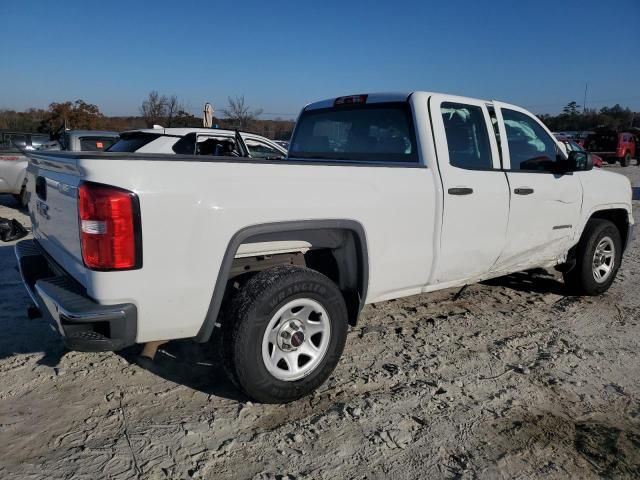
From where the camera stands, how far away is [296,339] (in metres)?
3.11

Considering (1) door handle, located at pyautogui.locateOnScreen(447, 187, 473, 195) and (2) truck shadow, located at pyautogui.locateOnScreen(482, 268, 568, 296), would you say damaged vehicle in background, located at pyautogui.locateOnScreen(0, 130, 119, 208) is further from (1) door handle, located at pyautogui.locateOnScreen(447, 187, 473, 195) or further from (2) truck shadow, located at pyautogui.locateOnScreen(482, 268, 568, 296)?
(1) door handle, located at pyautogui.locateOnScreen(447, 187, 473, 195)

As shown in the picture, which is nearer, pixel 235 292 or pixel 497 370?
pixel 235 292

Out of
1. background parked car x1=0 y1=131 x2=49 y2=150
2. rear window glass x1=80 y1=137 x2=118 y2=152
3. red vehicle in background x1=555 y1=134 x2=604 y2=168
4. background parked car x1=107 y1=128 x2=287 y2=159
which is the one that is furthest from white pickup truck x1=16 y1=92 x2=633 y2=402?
background parked car x1=0 y1=131 x2=49 y2=150

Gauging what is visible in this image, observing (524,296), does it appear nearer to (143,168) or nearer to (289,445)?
(289,445)

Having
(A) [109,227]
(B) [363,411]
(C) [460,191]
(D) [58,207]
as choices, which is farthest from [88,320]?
(C) [460,191]

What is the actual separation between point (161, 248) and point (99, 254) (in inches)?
11.2

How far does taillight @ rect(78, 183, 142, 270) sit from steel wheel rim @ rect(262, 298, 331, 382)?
3.00 feet

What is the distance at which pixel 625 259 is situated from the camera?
7191 mm

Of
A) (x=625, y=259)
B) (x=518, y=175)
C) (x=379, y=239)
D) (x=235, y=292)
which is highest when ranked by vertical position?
(x=518, y=175)

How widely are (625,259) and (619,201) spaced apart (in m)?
2.25

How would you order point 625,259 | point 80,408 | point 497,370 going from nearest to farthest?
1. point 80,408
2. point 497,370
3. point 625,259

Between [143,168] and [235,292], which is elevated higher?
[143,168]

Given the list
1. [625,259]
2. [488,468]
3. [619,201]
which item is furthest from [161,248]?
[625,259]

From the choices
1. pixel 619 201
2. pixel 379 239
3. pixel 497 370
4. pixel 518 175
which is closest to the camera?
pixel 379 239
